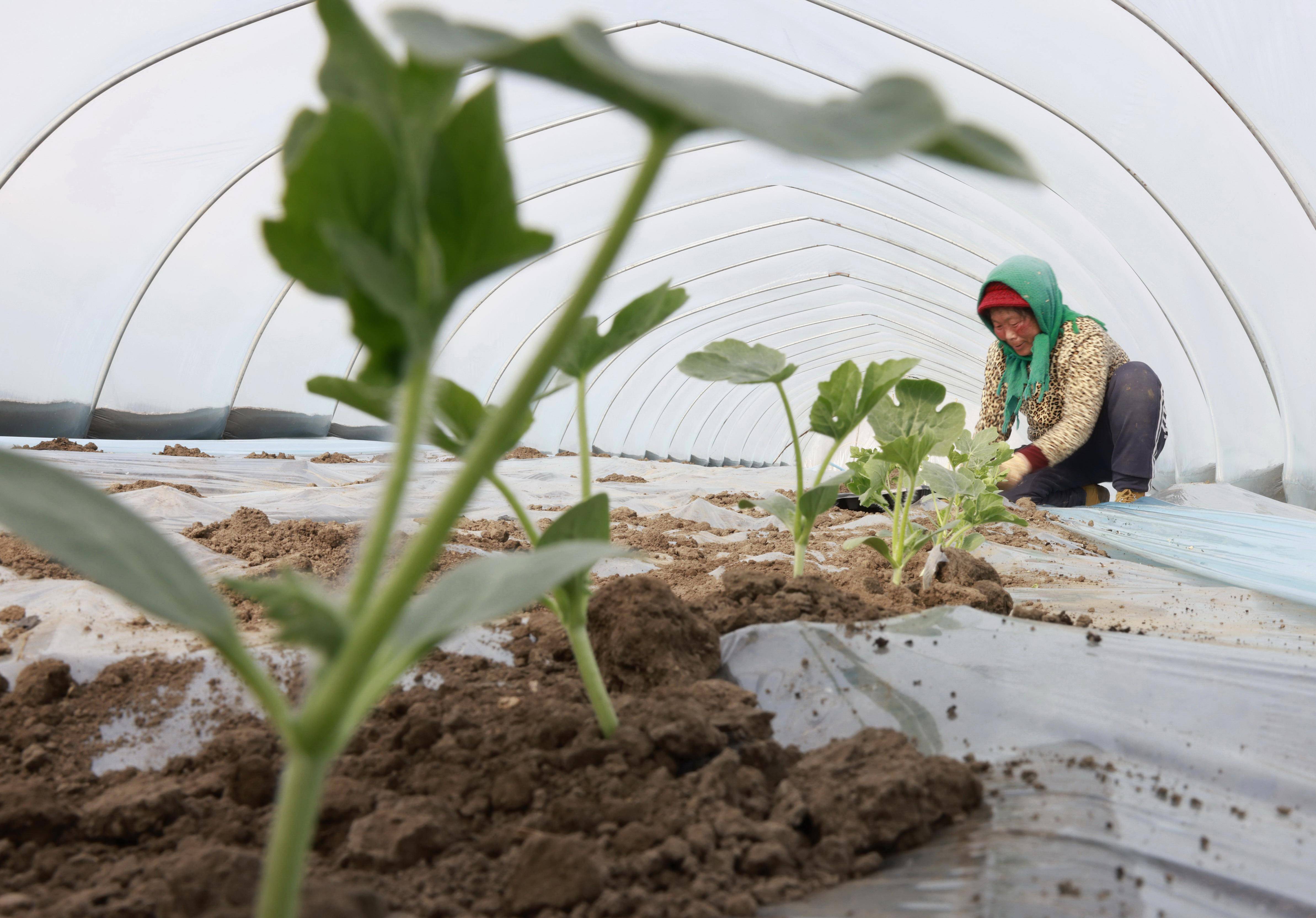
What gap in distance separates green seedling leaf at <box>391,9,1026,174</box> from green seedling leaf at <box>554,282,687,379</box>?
371mm

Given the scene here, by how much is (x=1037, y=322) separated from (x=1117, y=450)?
1.10 m

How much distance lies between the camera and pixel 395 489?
417 mm

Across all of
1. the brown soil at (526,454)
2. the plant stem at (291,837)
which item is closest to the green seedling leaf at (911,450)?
the plant stem at (291,837)

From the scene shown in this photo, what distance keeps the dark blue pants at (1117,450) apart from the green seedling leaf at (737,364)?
3.89 meters

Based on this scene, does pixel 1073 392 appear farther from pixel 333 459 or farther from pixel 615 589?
pixel 333 459

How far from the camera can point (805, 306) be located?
11992 mm

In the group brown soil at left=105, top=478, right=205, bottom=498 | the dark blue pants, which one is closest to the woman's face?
the dark blue pants

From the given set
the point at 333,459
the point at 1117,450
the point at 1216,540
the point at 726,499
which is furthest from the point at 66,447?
the point at 1117,450

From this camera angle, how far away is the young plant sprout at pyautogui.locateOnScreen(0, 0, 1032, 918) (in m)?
0.36

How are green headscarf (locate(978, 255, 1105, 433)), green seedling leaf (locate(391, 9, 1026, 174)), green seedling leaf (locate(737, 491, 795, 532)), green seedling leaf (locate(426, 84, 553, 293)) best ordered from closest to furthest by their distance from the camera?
green seedling leaf (locate(391, 9, 1026, 174)) < green seedling leaf (locate(426, 84, 553, 293)) < green seedling leaf (locate(737, 491, 795, 532)) < green headscarf (locate(978, 255, 1105, 433))

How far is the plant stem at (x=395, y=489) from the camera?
0.42 meters

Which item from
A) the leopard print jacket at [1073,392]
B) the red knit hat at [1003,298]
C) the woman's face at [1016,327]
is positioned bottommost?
the leopard print jacket at [1073,392]

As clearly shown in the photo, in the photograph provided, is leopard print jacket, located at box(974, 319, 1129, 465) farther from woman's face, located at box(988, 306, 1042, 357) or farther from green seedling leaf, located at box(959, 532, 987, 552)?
green seedling leaf, located at box(959, 532, 987, 552)

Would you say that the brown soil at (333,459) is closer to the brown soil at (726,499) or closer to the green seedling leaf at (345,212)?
the brown soil at (726,499)
